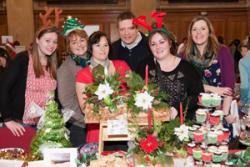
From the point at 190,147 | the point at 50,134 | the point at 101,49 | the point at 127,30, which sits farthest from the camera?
the point at 127,30

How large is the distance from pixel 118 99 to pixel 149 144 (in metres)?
0.36

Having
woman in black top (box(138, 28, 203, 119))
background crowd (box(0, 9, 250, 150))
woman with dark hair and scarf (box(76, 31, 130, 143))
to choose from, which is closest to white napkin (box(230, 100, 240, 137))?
background crowd (box(0, 9, 250, 150))

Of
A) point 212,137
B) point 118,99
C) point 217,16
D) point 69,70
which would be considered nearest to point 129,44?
point 69,70

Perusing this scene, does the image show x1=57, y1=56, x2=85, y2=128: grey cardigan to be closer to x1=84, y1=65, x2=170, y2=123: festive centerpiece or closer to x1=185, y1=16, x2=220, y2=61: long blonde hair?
x1=84, y1=65, x2=170, y2=123: festive centerpiece

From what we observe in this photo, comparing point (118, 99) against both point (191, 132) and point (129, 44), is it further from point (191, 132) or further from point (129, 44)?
point (129, 44)

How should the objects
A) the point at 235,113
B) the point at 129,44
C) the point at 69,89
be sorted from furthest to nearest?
1. the point at 235,113
2. the point at 129,44
3. the point at 69,89

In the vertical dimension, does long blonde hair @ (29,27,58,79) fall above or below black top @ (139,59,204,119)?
above

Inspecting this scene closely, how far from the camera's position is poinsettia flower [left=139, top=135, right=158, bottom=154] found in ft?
5.75

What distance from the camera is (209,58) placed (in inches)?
110

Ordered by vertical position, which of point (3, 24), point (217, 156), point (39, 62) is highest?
point (3, 24)

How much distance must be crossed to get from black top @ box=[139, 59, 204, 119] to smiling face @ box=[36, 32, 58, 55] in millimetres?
846

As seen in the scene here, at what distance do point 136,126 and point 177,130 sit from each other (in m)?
0.22

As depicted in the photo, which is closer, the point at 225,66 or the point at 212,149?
the point at 212,149

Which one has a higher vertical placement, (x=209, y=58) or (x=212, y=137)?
(x=209, y=58)
